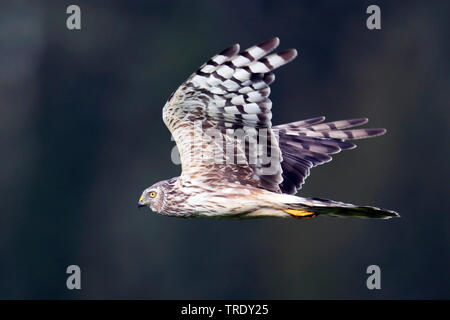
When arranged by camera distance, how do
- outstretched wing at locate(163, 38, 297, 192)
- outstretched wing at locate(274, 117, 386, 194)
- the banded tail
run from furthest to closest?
1. outstretched wing at locate(274, 117, 386, 194)
2. the banded tail
3. outstretched wing at locate(163, 38, 297, 192)

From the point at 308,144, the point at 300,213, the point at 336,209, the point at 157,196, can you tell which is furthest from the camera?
the point at 308,144

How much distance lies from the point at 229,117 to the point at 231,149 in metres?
0.30

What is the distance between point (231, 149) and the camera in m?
6.04

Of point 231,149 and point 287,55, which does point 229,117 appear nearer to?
point 231,149

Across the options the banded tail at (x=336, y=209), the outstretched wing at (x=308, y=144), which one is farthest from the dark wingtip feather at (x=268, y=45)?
the outstretched wing at (x=308, y=144)

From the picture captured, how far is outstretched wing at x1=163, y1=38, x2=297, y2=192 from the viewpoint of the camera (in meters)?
5.58

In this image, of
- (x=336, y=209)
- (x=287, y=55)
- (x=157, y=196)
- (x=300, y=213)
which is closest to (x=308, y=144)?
(x=300, y=213)

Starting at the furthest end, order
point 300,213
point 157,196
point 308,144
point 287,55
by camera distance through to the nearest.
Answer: point 308,144
point 157,196
point 300,213
point 287,55

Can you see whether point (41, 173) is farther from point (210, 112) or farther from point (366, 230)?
point (210, 112)

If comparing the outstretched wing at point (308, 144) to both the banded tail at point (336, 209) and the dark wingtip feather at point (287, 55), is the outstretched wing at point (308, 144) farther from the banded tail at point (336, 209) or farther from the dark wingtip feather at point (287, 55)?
the dark wingtip feather at point (287, 55)

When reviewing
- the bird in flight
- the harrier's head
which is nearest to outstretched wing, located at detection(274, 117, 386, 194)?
the bird in flight

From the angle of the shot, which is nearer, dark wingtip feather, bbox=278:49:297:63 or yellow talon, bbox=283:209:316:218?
dark wingtip feather, bbox=278:49:297:63

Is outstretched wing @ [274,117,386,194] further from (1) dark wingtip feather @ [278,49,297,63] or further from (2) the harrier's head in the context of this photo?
(1) dark wingtip feather @ [278,49,297,63]

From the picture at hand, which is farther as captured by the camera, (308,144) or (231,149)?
(308,144)
